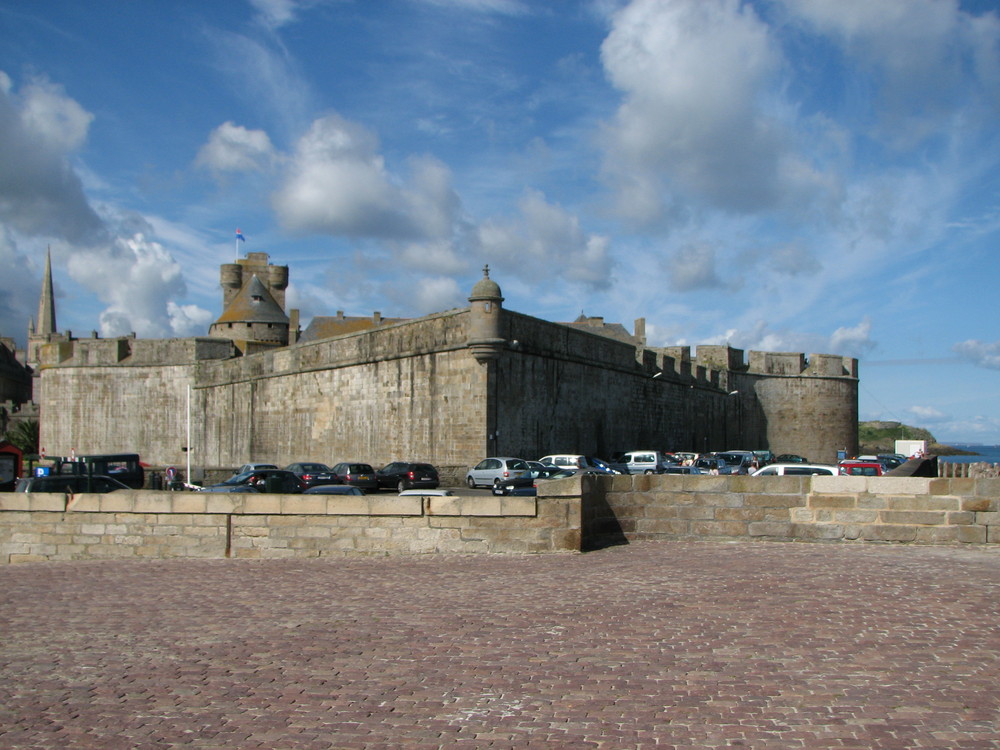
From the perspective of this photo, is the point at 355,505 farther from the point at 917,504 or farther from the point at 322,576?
the point at 917,504

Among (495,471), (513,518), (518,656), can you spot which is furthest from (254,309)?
(518,656)

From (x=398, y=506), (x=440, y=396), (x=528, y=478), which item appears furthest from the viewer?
(x=440, y=396)

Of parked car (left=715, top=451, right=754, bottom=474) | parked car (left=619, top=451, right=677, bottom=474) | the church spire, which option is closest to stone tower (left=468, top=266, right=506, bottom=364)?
parked car (left=619, top=451, right=677, bottom=474)

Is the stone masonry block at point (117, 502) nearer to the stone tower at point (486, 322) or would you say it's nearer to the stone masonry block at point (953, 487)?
the stone masonry block at point (953, 487)

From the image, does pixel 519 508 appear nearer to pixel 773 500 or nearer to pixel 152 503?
pixel 773 500

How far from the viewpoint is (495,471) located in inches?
1065

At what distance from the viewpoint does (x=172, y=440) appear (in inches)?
1969

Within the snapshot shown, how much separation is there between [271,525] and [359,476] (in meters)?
16.2

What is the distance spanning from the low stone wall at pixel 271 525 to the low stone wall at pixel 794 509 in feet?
3.28

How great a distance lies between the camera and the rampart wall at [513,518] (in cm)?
1119

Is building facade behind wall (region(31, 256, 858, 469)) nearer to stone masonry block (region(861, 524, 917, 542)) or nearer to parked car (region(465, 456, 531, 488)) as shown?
parked car (region(465, 456, 531, 488))

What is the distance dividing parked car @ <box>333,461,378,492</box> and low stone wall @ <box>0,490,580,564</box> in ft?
47.8

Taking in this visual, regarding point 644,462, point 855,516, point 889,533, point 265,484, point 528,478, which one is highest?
point 855,516

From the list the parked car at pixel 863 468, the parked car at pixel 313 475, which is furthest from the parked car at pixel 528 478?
the parked car at pixel 863 468
